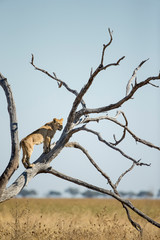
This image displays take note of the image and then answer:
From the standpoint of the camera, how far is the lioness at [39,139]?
7832 mm

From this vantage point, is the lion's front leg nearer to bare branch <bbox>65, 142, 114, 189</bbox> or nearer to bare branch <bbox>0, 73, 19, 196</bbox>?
bare branch <bbox>65, 142, 114, 189</bbox>

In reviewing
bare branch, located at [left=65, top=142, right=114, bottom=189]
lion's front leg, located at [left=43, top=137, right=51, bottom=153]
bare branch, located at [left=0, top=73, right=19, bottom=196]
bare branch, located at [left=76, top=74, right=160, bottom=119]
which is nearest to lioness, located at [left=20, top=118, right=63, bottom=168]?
lion's front leg, located at [left=43, top=137, right=51, bottom=153]

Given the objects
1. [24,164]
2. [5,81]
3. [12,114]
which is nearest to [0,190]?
[24,164]

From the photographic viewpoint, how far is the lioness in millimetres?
7832

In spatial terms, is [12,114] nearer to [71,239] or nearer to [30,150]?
[30,150]

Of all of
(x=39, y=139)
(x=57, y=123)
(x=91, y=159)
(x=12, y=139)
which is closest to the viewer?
(x=12, y=139)

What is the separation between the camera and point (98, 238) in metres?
8.88

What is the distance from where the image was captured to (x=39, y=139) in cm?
812

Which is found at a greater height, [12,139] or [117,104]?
[117,104]

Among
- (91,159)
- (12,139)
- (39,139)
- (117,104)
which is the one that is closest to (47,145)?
(39,139)

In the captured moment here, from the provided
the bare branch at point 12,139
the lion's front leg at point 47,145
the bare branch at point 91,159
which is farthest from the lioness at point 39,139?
the bare branch at point 91,159

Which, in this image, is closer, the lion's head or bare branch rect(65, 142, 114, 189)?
bare branch rect(65, 142, 114, 189)

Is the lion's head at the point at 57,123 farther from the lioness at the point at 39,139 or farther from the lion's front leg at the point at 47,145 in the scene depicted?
the lion's front leg at the point at 47,145

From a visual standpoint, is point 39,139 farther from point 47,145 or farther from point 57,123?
point 57,123
